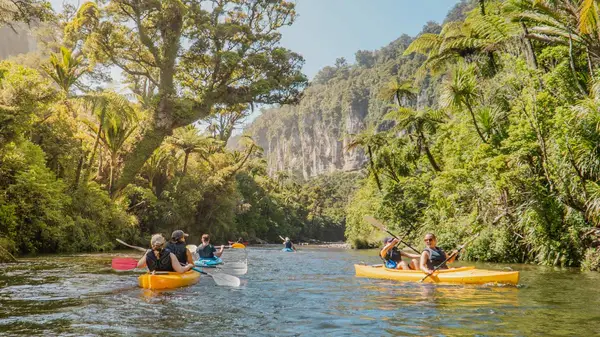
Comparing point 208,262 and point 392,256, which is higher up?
point 392,256

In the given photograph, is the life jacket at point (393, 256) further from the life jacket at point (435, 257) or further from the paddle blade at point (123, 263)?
the paddle blade at point (123, 263)

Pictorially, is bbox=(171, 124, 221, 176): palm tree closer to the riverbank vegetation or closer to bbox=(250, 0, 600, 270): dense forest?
bbox=(250, 0, 600, 270): dense forest

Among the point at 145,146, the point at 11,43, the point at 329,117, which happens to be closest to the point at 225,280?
the point at 145,146

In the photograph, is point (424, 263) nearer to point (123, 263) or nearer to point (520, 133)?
point (123, 263)

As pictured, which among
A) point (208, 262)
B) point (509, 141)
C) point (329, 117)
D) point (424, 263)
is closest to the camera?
point (424, 263)

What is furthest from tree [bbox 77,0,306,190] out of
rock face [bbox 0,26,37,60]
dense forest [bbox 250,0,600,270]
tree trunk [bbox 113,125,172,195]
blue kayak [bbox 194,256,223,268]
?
rock face [bbox 0,26,37,60]

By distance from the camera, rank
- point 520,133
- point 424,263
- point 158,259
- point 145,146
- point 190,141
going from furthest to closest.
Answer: point 190,141, point 145,146, point 520,133, point 424,263, point 158,259

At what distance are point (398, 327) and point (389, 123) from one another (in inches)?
5116

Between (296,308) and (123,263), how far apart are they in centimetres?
448

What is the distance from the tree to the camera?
24125 millimetres

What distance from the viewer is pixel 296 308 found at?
24.4ft

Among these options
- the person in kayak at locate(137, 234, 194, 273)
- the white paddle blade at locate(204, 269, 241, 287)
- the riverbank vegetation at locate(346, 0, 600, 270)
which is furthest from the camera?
the riverbank vegetation at locate(346, 0, 600, 270)

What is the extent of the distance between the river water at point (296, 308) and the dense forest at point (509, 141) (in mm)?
3161

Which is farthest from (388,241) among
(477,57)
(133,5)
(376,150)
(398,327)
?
(133,5)
